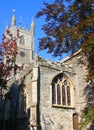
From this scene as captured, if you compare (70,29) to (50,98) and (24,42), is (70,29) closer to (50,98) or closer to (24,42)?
(50,98)

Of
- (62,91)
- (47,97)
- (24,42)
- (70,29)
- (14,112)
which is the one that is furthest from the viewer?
(24,42)

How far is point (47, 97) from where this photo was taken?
24.1 m

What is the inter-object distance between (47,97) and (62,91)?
7.98ft

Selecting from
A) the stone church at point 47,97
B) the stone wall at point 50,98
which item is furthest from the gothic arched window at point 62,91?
the stone wall at point 50,98

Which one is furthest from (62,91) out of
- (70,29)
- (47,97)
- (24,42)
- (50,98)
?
(24,42)

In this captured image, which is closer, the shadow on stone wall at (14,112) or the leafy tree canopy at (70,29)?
the leafy tree canopy at (70,29)

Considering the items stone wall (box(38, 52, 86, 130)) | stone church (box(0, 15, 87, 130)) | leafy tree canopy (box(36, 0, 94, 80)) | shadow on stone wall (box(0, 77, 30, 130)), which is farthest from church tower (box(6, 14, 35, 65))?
leafy tree canopy (box(36, 0, 94, 80))

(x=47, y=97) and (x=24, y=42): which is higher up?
(x=24, y=42)

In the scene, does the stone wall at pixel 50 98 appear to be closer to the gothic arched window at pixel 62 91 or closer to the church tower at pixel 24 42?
the gothic arched window at pixel 62 91

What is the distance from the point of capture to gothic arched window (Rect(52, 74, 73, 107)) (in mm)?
25094

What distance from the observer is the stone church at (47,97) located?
2328 cm

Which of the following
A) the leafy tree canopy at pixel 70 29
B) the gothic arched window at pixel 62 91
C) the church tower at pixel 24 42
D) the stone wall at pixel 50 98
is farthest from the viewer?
the church tower at pixel 24 42

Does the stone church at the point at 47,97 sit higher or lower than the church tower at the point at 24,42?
lower

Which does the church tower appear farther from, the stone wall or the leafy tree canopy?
the leafy tree canopy
